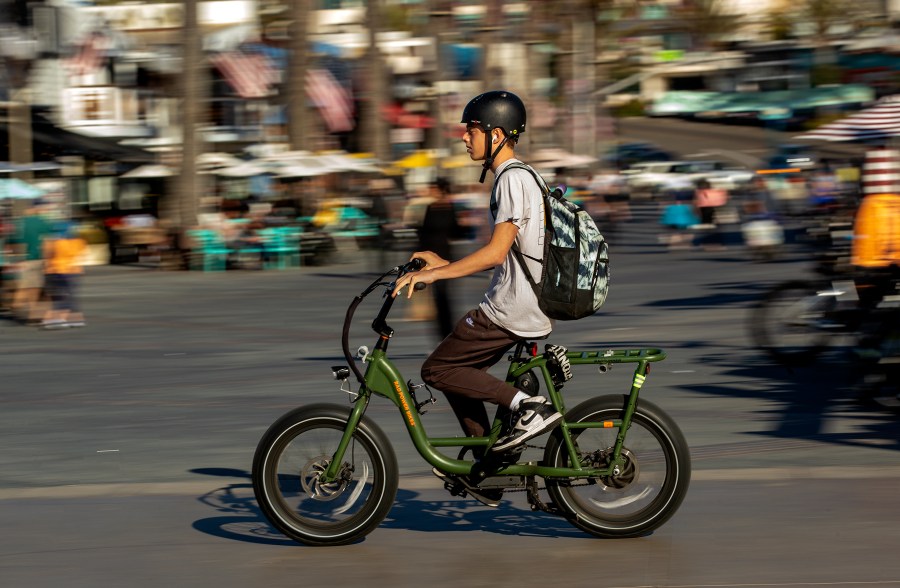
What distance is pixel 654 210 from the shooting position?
5225 centimetres

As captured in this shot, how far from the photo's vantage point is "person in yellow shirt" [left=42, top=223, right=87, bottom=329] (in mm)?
18984

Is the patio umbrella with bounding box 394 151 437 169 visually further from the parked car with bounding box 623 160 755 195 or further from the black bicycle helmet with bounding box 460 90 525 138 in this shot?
the black bicycle helmet with bounding box 460 90 525 138

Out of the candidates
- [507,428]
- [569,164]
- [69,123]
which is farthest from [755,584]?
[569,164]

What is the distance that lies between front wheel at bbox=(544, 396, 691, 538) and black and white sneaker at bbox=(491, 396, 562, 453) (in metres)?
0.14

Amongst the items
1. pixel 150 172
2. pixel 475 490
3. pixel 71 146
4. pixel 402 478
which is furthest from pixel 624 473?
pixel 150 172

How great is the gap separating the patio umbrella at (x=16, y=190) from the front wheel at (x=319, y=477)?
1919 cm

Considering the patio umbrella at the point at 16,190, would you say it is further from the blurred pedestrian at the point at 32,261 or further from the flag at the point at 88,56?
the flag at the point at 88,56

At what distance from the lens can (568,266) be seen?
626cm

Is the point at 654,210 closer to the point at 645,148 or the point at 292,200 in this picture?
the point at 645,148

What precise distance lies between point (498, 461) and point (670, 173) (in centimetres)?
5183

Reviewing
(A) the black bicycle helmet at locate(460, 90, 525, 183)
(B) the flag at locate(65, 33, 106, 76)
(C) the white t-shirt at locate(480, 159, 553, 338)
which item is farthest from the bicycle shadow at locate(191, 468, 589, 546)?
(B) the flag at locate(65, 33, 106, 76)

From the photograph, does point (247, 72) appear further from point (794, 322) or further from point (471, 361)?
point (471, 361)

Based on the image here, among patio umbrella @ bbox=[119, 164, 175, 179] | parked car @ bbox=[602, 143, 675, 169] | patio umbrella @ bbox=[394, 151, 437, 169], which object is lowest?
patio umbrella @ bbox=[119, 164, 175, 179]

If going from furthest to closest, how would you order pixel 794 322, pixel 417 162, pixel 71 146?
pixel 417 162 → pixel 71 146 → pixel 794 322
